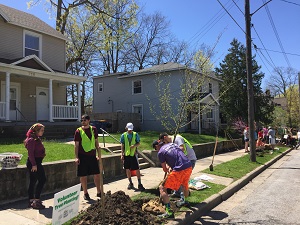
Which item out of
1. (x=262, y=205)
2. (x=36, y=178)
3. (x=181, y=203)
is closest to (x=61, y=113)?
(x=36, y=178)

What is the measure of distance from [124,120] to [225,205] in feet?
60.0

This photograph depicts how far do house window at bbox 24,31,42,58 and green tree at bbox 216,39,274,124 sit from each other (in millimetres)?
21233

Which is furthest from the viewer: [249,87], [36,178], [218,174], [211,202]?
[249,87]

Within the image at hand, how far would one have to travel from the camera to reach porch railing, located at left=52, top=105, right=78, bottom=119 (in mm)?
19358

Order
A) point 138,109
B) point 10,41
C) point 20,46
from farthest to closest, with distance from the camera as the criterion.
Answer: point 138,109 < point 20,46 < point 10,41

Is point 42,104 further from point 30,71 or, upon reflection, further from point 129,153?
point 129,153

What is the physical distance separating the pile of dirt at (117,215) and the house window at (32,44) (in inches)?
659

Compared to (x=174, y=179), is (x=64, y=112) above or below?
above

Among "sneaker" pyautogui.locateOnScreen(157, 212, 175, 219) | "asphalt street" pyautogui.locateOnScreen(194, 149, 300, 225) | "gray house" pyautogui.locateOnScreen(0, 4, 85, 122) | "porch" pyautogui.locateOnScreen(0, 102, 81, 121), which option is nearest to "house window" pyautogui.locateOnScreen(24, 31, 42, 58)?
"gray house" pyautogui.locateOnScreen(0, 4, 85, 122)

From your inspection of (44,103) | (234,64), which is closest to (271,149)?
(44,103)

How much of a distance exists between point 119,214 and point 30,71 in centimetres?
1441

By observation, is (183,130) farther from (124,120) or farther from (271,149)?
(271,149)

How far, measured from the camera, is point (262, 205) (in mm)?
7039

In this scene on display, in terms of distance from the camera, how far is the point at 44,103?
2073 centimetres
